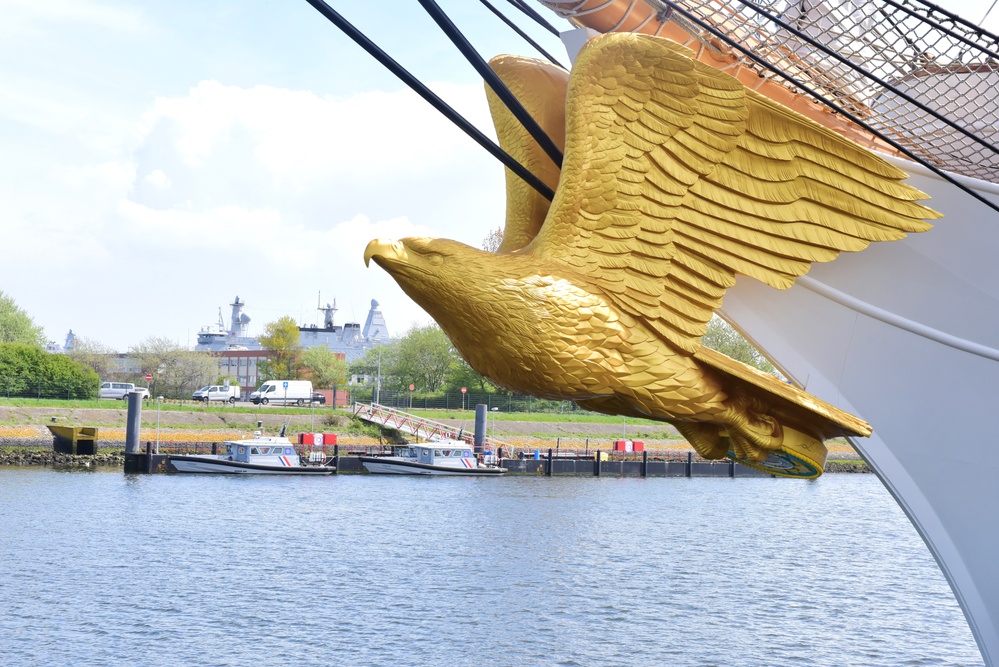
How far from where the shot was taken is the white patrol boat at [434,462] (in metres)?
31.6

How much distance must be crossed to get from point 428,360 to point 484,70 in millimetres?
43542

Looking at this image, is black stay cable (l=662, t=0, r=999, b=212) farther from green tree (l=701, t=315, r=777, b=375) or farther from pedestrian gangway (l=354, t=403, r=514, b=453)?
pedestrian gangway (l=354, t=403, r=514, b=453)

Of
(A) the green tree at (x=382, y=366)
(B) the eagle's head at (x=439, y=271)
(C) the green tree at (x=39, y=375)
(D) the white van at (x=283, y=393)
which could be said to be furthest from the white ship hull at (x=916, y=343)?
(A) the green tree at (x=382, y=366)

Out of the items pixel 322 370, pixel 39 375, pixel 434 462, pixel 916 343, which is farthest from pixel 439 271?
pixel 322 370

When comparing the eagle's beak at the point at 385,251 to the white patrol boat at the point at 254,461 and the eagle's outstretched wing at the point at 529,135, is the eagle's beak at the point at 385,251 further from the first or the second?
the white patrol boat at the point at 254,461

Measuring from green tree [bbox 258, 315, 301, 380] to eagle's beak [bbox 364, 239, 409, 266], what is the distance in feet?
158

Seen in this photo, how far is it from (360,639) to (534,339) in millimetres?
9830

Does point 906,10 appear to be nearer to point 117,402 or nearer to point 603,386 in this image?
point 603,386

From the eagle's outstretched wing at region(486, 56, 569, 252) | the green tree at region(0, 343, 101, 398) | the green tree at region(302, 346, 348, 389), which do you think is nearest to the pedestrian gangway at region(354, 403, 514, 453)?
the green tree at region(0, 343, 101, 398)

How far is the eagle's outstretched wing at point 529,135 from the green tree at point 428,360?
41.7m

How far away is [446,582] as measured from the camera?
15688mm

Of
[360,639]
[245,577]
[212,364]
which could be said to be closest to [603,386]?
[360,639]

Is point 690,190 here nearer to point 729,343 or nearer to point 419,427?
point 729,343

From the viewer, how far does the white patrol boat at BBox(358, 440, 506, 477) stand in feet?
104
